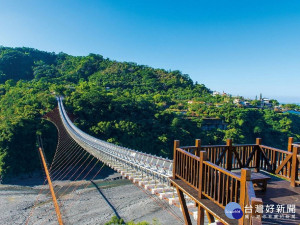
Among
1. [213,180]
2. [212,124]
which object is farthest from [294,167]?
[212,124]

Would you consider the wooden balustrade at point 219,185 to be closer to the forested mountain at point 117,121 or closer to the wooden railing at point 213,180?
the wooden railing at point 213,180

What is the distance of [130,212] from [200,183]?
11.6 meters

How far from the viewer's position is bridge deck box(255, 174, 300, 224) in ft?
5.90

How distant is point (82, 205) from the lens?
1310 cm

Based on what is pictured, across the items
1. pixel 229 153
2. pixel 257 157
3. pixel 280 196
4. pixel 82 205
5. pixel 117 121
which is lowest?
pixel 82 205

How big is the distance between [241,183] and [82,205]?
1358cm

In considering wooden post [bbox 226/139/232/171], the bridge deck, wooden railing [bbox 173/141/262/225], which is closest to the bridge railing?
wooden post [bbox 226/139/232/171]

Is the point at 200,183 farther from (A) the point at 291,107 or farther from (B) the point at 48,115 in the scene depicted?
(A) the point at 291,107

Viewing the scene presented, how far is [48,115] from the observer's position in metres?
19.2

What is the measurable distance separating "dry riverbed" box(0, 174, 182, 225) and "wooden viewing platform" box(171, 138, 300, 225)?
9.63 m

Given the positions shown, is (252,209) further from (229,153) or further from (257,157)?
(257,157)

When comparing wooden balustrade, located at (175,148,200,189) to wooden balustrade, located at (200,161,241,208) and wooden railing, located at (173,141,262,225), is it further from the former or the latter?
wooden balustrade, located at (200,161,241,208)

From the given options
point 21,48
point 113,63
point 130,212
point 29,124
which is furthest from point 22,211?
point 21,48

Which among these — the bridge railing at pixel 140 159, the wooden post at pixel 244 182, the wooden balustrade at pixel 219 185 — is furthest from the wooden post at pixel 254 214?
the bridge railing at pixel 140 159
